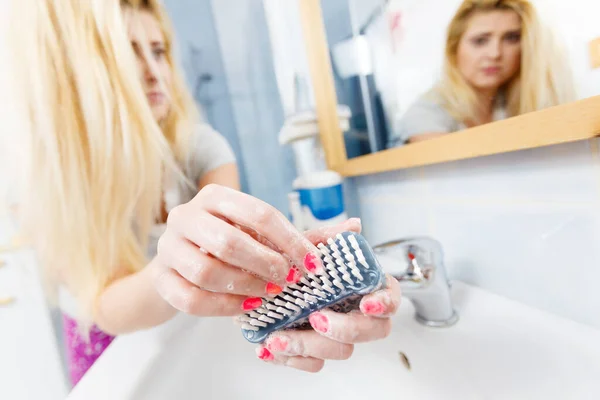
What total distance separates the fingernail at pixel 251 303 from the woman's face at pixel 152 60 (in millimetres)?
Answer: 478

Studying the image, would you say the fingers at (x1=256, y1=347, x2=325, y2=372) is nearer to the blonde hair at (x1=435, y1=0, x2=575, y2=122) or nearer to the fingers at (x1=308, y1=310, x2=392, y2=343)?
the fingers at (x1=308, y1=310, x2=392, y2=343)

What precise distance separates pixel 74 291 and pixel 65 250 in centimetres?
6

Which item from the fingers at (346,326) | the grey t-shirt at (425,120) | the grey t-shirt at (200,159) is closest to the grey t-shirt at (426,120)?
the grey t-shirt at (425,120)

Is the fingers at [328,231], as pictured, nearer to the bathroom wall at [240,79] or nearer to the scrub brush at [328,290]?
the scrub brush at [328,290]

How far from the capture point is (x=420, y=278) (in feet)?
1.20

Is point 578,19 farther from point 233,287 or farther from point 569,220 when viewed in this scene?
point 233,287

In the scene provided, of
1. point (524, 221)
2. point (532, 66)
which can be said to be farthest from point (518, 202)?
point (532, 66)

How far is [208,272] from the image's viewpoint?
0.21 m

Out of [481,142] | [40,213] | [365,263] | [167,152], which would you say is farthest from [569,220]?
[40,213]

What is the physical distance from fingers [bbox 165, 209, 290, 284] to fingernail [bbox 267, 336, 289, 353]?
55mm

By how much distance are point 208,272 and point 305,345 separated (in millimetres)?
95

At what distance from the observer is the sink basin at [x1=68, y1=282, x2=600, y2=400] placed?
289 millimetres

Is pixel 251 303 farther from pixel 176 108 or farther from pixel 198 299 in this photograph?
pixel 176 108

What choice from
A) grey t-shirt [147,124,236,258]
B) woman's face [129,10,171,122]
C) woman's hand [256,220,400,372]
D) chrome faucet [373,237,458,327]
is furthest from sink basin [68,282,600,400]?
woman's face [129,10,171,122]
